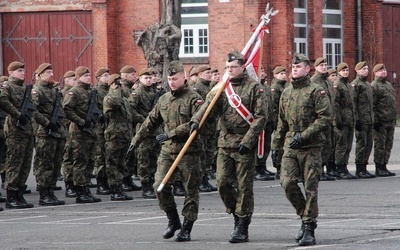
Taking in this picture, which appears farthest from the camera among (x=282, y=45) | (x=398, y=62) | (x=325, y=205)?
(x=398, y=62)

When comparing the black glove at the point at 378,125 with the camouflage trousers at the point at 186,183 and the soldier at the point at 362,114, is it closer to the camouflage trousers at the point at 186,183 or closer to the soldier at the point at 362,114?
the soldier at the point at 362,114

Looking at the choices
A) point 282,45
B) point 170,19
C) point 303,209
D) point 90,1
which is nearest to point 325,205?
point 303,209

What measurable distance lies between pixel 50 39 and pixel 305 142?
1108 inches

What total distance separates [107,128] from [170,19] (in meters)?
11.5

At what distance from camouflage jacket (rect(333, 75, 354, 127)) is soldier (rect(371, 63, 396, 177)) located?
73cm

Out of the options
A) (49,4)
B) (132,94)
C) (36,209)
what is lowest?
(36,209)

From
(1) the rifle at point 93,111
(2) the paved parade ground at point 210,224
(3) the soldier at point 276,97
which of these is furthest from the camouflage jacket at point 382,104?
(1) the rifle at point 93,111

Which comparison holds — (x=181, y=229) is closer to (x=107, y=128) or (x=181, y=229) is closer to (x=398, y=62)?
(x=107, y=128)

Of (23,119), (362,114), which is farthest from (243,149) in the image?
(362,114)

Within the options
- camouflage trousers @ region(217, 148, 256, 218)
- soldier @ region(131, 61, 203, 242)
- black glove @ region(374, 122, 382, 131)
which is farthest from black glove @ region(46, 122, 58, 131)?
black glove @ region(374, 122, 382, 131)

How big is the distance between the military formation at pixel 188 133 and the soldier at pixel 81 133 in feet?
0.05

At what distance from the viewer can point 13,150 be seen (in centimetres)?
1697

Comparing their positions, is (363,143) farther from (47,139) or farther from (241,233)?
(241,233)

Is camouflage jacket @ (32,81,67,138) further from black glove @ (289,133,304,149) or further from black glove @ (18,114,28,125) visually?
black glove @ (289,133,304,149)
